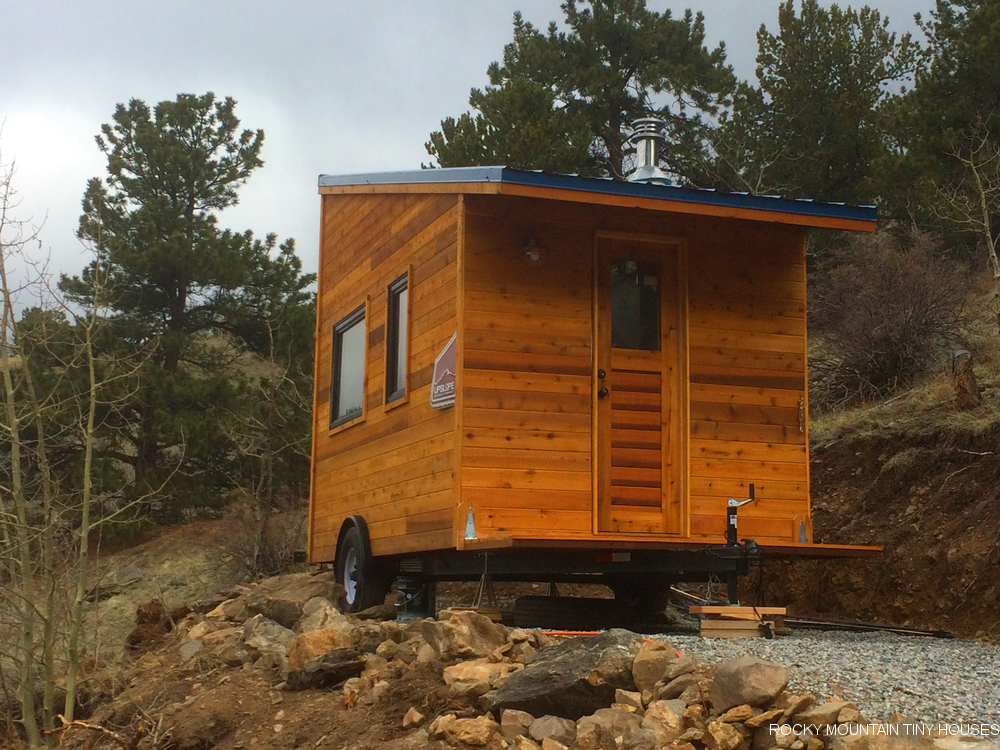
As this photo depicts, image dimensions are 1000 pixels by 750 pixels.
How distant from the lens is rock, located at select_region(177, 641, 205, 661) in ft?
28.7

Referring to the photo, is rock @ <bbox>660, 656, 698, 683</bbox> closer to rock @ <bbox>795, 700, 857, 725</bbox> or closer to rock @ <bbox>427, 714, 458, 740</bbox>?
rock @ <bbox>795, 700, 857, 725</bbox>

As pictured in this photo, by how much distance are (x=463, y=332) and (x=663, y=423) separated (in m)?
1.65

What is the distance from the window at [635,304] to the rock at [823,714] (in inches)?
155

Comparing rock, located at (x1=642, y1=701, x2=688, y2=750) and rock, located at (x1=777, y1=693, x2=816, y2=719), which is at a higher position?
rock, located at (x1=777, y1=693, x2=816, y2=719)

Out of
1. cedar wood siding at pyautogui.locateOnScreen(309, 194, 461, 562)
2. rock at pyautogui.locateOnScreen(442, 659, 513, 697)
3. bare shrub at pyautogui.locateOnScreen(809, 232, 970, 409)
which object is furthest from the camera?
bare shrub at pyautogui.locateOnScreen(809, 232, 970, 409)

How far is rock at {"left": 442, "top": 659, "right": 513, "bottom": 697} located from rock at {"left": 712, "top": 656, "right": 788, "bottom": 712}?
133cm

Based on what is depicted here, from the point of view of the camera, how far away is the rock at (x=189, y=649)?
8753 millimetres

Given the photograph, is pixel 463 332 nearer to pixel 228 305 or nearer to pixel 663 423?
pixel 663 423

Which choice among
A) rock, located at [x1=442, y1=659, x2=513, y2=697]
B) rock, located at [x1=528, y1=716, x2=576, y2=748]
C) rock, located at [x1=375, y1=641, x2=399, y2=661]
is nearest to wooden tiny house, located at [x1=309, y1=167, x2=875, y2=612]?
rock, located at [x1=375, y1=641, x2=399, y2=661]

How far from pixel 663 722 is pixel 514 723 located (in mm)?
792

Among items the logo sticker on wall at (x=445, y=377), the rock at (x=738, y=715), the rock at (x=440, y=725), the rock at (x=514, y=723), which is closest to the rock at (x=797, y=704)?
the rock at (x=738, y=715)

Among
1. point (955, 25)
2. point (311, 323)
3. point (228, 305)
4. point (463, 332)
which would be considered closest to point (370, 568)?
point (463, 332)

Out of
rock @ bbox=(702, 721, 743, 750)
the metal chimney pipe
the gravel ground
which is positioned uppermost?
the metal chimney pipe

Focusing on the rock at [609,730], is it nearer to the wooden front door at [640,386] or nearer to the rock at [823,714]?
the rock at [823,714]
